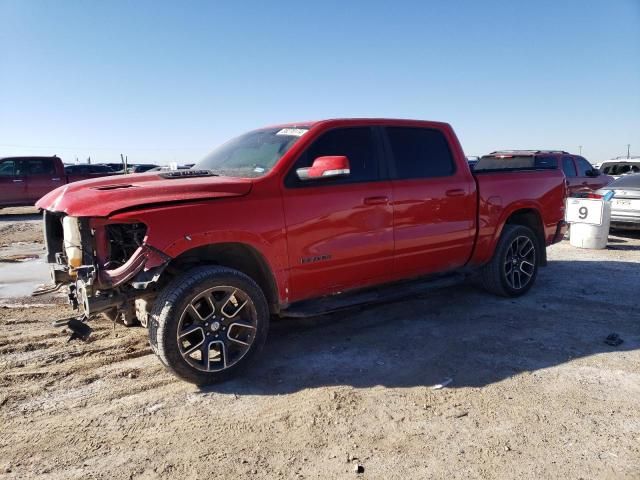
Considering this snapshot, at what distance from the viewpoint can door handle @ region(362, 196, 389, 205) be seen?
4.35m

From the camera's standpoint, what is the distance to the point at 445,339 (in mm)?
4555

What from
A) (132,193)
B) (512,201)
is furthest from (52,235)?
(512,201)

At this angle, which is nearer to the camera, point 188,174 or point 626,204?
point 188,174

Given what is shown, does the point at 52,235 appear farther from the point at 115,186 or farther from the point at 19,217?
the point at 19,217

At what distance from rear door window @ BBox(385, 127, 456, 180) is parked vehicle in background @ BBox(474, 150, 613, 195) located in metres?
6.49

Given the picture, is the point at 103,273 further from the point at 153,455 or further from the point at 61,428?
the point at 153,455

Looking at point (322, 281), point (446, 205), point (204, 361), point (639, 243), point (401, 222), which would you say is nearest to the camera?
point (204, 361)

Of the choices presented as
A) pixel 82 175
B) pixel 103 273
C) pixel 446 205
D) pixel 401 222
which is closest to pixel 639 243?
pixel 446 205

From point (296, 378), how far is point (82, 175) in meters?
16.7

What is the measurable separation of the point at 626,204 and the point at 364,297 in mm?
8173

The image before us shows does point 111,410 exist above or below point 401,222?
below

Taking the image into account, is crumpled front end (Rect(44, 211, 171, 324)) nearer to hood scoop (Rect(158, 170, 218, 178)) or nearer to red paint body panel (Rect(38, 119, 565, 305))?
red paint body panel (Rect(38, 119, 565, 305))

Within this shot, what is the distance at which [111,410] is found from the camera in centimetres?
334

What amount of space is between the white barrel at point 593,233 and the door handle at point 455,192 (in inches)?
207
